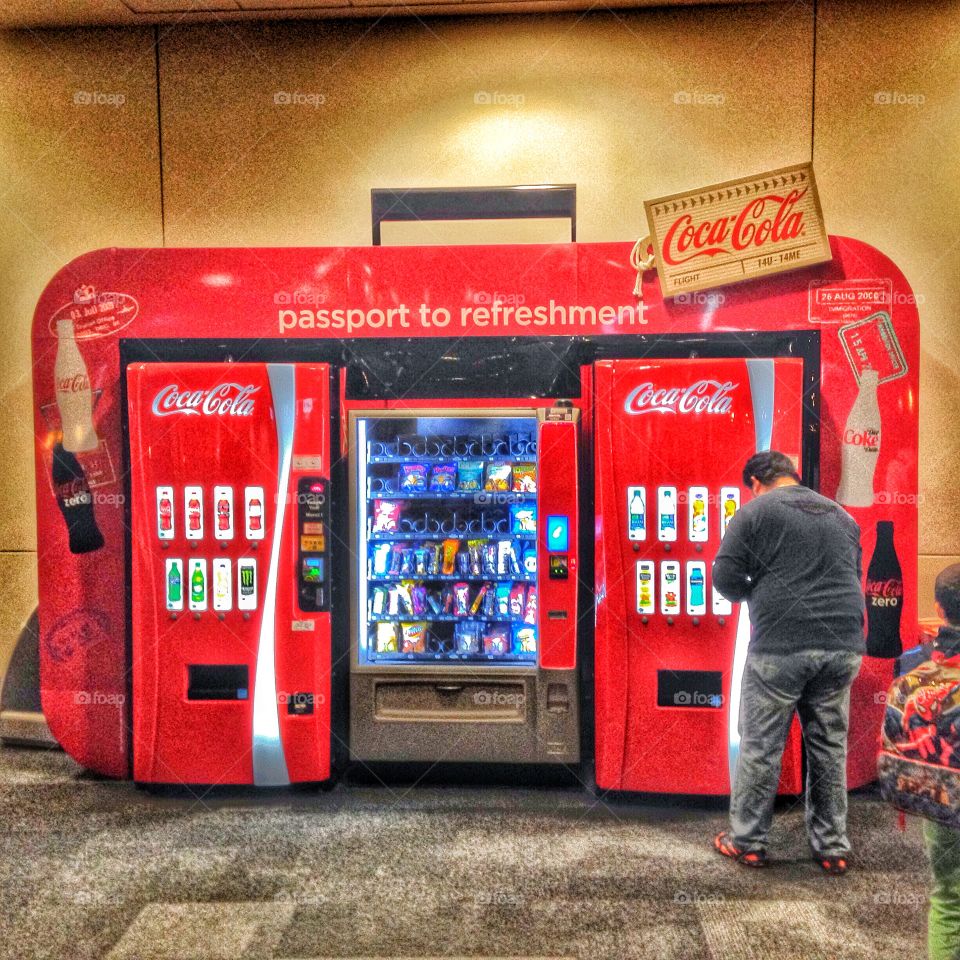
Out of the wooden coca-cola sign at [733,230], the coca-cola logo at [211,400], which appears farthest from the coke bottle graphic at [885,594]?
the coca-cola logo at [211,400]

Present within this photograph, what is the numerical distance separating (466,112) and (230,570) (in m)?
2.88

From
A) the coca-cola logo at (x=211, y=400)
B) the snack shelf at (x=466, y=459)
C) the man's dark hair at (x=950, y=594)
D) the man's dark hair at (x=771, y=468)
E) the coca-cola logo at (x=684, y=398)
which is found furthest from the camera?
the snack shelf at (x=466, y=459)

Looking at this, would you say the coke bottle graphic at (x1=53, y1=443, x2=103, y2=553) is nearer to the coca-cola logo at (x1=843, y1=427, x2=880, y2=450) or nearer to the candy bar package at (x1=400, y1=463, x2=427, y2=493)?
the candy bar package at (x1=400, y1=463, x2=427, y2=493)

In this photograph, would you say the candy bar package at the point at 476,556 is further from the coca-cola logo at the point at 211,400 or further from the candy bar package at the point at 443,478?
the coca-cola logo at the point at 211,400

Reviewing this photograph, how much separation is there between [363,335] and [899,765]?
2755 millimetres

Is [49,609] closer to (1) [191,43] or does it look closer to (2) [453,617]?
(2) [453,617]

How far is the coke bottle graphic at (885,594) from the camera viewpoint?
3.62m

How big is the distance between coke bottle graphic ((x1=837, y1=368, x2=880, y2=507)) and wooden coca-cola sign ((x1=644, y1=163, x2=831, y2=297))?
2.01 ft

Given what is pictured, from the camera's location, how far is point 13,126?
474cm

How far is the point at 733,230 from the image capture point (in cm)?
366

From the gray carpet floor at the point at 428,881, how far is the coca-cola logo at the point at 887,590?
35.2 inches

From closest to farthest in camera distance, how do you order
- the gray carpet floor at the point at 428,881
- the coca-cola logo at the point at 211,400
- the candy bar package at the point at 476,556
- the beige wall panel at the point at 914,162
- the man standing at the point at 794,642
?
the gray carpet floor at the point at 428,881, the man standing at the point at 794,642, the coca-cola logo at the point at 211,400, the candy bar package at the point at 476,556, the beige wall panel at the point at 914,162

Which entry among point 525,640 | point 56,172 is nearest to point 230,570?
point 525,640

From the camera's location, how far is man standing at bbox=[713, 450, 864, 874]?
2.90 meters
